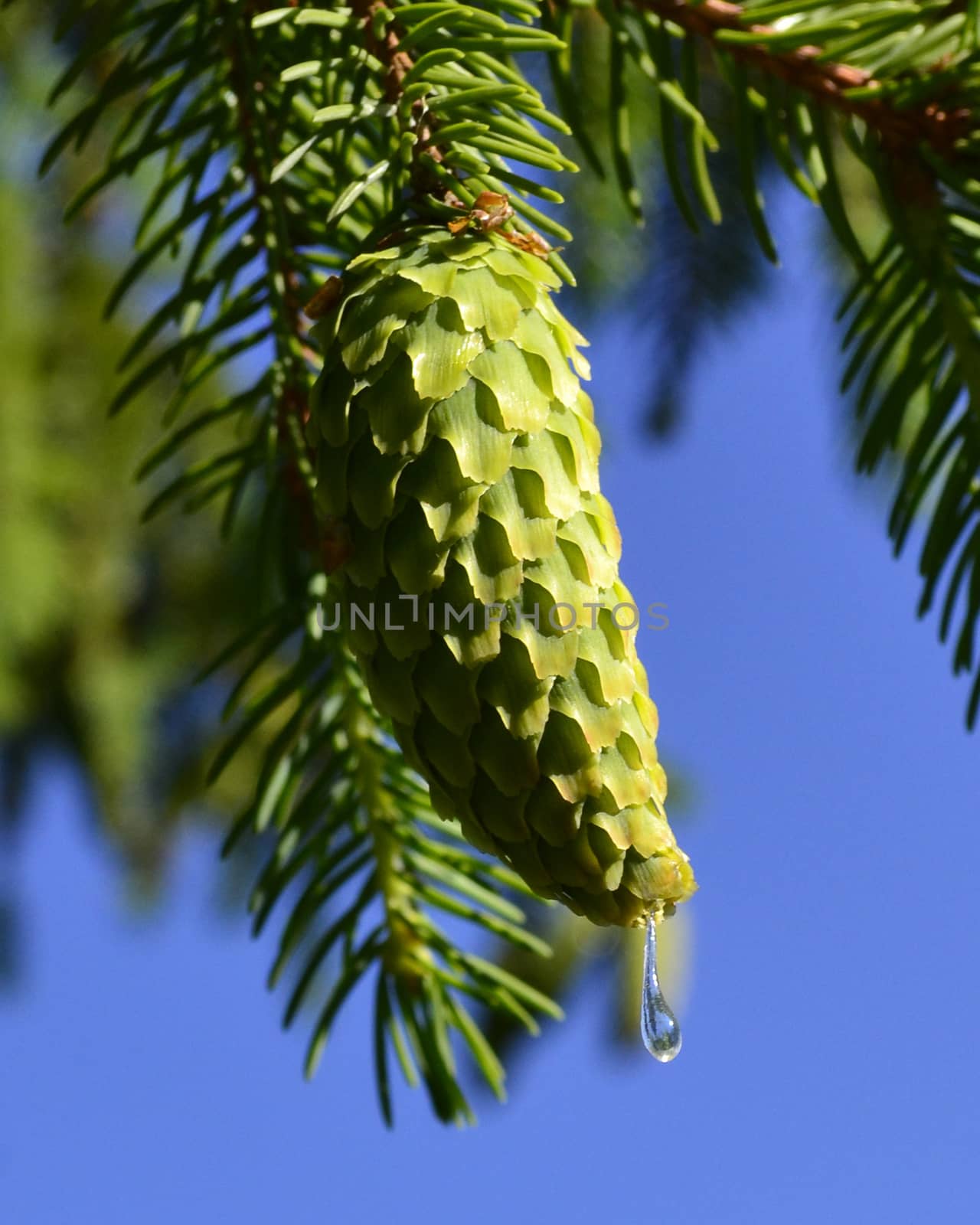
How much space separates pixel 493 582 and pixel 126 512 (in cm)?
219

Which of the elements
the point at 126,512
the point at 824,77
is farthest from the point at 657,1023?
the point at 126,512

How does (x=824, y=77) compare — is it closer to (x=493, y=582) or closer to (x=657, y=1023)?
(x=493, y=582)

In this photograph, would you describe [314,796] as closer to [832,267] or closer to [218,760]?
[218,760]

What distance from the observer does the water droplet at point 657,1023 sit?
51cm

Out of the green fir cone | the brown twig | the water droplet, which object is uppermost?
the brown twig

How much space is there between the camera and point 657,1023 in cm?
51

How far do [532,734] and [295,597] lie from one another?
27 cm

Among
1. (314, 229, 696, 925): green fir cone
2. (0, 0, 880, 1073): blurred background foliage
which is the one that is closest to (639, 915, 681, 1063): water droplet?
Result: (314, 229, 696, 925): green fir cone

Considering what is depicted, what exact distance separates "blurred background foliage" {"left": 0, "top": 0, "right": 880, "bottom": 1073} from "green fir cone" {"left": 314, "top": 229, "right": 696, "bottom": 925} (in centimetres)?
26

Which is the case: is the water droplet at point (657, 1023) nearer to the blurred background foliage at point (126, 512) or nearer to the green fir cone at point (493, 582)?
the green fir cone at point (493, 582)

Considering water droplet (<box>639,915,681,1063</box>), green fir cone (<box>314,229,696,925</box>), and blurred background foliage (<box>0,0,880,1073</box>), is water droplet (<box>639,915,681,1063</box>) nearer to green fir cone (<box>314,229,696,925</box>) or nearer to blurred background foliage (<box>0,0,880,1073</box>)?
green fir cone (<box>314,229,696,925</box>)

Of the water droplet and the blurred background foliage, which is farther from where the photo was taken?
the blurred background foliage

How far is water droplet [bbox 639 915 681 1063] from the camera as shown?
1.67ft

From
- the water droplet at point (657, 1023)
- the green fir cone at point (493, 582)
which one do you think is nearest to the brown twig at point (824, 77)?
the green fir cone at point (493, 582)
